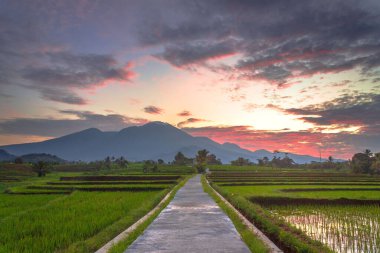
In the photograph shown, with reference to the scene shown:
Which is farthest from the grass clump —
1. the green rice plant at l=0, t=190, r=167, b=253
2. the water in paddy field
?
the green rice plant at l=0, t=190, r=167, b=253

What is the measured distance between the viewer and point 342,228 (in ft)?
44.4

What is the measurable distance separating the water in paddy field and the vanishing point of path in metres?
3.29

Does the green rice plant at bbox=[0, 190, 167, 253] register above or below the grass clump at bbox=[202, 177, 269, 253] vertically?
below

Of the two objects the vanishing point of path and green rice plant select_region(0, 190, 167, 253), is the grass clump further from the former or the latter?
green rice plant select_region(0, 190, 167, 253)

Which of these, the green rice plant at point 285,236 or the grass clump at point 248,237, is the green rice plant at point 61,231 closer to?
the grass clump at point 248,237

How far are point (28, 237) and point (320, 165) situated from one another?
114m

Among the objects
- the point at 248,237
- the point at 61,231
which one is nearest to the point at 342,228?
the point at 248,237

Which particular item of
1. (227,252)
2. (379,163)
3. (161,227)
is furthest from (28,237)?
(379,163)

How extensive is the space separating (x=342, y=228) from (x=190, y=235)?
742cm

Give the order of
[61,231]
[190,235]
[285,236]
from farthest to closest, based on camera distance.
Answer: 1. [61,231]
2. [190,235]
3. [285,236]

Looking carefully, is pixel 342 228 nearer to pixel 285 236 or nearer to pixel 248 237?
pixel 285 236

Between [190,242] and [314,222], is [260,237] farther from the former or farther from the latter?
[314,222]

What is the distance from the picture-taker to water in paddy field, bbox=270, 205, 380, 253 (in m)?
10.5

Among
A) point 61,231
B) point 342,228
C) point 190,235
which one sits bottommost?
point 342,228
